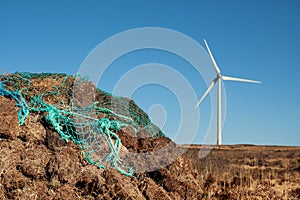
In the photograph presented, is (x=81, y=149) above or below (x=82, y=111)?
below

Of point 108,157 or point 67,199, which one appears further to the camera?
point 108,157

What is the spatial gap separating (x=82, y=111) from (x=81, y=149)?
917 mm

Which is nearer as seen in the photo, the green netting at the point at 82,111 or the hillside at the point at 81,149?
the hillside at the point at 81,149

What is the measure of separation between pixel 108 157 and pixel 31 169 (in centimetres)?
132

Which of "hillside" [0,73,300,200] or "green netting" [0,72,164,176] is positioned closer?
"hillside" [0,73,300,200]

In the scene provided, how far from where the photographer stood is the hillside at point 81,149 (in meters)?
6.13

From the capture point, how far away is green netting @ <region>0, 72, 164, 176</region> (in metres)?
6.85

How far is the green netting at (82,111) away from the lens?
6.85m

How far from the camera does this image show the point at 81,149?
6715 mm

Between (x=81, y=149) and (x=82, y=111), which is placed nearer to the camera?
(x=81, y=149)

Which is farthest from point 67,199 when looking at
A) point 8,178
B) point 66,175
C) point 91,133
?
point 91,133

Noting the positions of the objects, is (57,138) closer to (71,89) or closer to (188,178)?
(71,89)

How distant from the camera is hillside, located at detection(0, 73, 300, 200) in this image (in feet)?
20.1

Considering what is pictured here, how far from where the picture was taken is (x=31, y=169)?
6.10m
